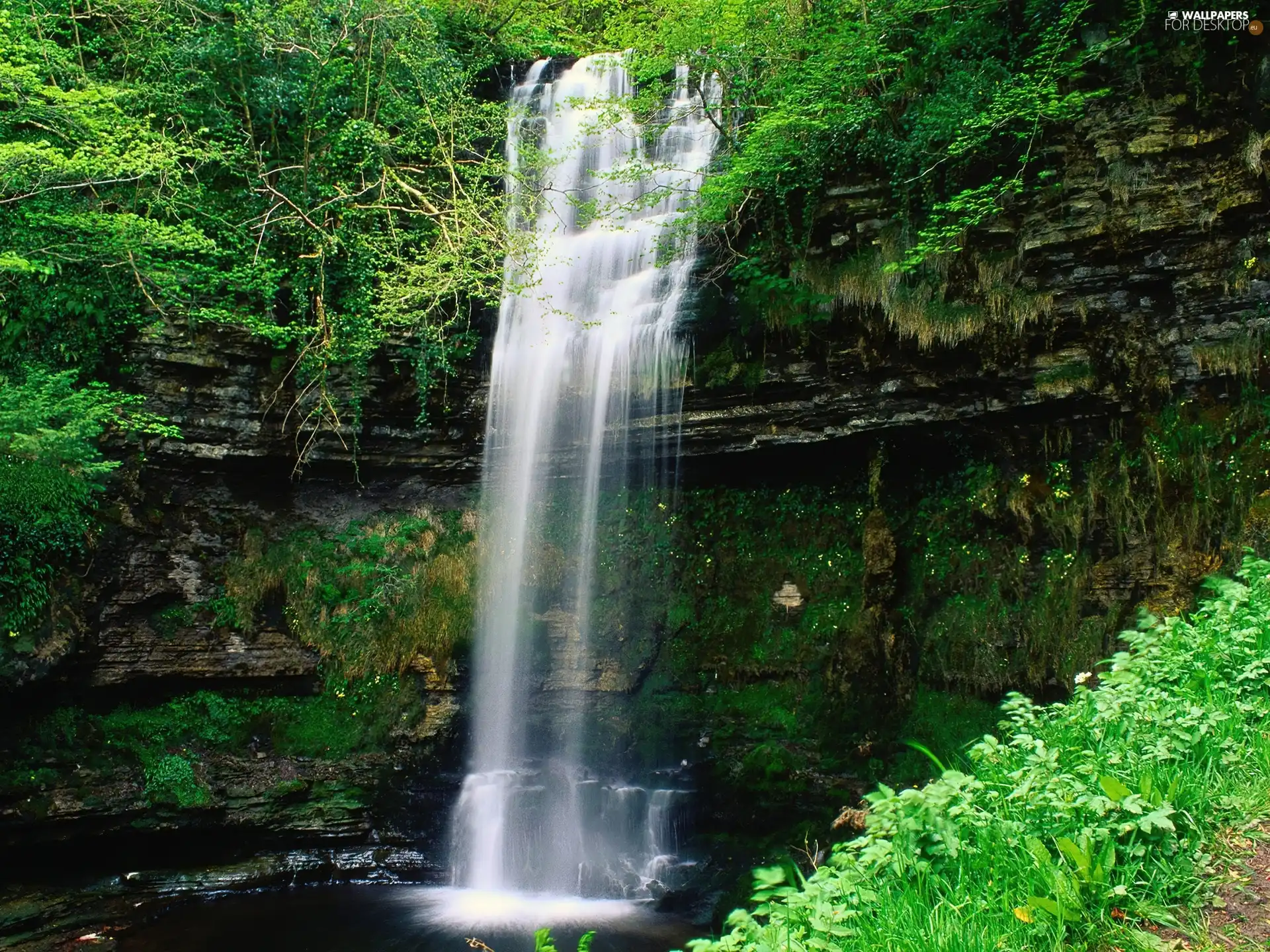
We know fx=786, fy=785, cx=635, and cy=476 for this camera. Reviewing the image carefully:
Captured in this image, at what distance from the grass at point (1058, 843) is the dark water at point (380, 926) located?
4.77m

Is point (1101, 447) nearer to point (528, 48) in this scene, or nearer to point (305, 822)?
point (305, 822)

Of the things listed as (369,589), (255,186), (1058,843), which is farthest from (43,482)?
(1058,843)

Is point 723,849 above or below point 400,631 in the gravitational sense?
below

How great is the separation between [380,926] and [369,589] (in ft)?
13.4

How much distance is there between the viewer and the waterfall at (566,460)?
27.6ft

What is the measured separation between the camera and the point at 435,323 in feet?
33.4

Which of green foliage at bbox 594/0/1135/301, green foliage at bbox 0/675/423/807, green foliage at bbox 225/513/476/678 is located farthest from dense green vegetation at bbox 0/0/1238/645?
green foliage at bbox 0/675/423/807

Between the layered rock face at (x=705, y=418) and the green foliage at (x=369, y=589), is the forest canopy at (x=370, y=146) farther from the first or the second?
the green foliage at (x=369, y=589)

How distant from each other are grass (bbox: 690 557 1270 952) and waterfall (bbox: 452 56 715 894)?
607cm

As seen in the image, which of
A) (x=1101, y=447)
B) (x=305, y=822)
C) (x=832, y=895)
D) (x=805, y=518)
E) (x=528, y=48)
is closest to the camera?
(x=832, y=895)

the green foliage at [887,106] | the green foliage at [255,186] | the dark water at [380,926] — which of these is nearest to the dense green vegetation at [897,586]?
the dark water at [380,926]

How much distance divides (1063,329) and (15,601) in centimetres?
1042

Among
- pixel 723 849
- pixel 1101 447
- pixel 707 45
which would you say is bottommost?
pixel 723 849

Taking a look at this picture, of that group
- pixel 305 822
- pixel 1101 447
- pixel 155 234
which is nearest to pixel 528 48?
pixel 155 234
